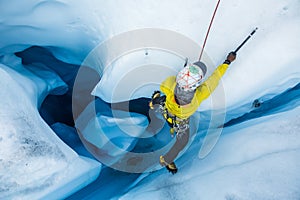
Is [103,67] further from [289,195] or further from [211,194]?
[289,195]

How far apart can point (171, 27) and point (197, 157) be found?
26.4 inches

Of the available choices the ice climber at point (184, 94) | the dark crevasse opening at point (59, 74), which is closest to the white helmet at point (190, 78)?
the ice climber at point (184, 94)

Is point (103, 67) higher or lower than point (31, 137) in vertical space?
higher

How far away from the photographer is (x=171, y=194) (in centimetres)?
120

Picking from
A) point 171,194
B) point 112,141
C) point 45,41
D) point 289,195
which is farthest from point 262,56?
point 45,41

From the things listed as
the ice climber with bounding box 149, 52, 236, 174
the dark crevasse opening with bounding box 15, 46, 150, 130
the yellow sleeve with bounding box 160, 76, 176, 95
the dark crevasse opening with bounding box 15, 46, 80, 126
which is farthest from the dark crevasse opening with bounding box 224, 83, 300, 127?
the dark crevasse opening with bounding box 15, 46, 80, 126

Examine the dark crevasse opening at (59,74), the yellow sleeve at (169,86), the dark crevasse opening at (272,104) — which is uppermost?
the dark crevasse opening at (272,104)

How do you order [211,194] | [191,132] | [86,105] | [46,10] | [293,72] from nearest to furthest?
[211,194], [293,72], [46,10], [191,132], [86,105]

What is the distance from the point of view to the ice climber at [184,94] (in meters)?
1.19

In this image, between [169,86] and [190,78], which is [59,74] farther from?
[190,78]

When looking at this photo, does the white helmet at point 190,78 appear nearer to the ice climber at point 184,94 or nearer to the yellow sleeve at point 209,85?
the ice climber at point 184,94

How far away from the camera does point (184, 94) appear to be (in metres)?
1.23

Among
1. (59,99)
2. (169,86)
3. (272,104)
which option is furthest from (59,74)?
(272,104)

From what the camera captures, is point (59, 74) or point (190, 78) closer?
point (190, 78)
